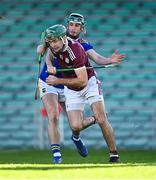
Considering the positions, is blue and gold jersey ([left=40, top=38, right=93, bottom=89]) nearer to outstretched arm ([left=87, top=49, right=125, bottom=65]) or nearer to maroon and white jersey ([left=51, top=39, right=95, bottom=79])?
outstretched arm ([left=87, top=49, right=125, bottom=65])

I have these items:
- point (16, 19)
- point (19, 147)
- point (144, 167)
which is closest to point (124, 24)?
point (16, 19)

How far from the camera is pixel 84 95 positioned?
12.4 metres

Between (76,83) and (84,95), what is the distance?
653mm

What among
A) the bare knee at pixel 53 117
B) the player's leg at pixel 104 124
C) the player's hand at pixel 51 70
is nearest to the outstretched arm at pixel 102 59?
the player's leg at pixel 104 124

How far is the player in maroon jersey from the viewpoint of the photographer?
455 inches

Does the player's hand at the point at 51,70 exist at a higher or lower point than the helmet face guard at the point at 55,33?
lower

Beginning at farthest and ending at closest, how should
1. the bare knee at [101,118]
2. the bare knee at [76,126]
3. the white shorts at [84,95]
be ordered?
the bare knee at [76,126] → the white shorts at [84,95] → the bare knee at [101,118]

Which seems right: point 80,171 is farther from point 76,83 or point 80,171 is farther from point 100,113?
point 100,113

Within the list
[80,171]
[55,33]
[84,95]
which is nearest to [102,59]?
[84,95]

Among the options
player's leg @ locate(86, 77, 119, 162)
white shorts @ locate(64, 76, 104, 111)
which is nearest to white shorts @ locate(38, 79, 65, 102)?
white shorts @ locate(64, 76, 104, 111)

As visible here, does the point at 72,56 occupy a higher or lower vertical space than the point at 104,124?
higher

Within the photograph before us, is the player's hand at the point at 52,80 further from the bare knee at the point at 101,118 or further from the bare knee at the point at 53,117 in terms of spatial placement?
the bare knee at the point at 101,118

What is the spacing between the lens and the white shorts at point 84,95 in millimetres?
12169

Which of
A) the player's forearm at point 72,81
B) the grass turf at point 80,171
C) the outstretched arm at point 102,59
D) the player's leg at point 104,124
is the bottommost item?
the grass turf at point 80,171
